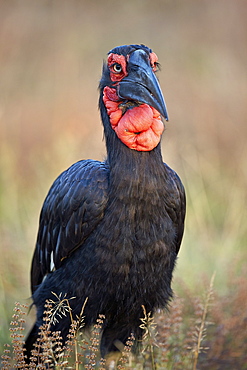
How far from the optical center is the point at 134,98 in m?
2.79

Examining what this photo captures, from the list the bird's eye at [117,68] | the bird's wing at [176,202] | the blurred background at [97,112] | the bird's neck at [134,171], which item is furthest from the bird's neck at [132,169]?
the blurred background at [97,112]

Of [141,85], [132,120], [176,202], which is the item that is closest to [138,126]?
[132,120]

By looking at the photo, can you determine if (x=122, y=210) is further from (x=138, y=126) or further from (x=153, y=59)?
(x=153, y=59)

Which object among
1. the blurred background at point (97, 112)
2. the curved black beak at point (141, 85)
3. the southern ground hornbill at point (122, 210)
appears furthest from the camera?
the blurred background at point (97, 112)

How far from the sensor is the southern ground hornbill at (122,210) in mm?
2865

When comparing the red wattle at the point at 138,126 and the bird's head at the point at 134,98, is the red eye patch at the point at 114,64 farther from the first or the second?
the red wattle at the point at 138,126

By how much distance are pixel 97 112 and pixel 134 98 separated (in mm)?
4597

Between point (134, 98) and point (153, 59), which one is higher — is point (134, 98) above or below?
below

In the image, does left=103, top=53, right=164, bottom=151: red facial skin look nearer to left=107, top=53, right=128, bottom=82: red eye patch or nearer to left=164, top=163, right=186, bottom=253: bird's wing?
left=107, top=53, right=128, bottom=82: red eye patch

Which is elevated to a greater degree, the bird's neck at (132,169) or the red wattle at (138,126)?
the red wattle at (138,126)

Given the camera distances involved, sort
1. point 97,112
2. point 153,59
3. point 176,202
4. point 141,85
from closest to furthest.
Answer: point 141,85 < point 153,59 < point 176,202 < point 97,112

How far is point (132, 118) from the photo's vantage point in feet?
9.27

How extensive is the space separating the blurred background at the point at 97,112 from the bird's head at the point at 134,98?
1747 millimetres

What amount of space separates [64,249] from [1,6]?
21.7 feet
